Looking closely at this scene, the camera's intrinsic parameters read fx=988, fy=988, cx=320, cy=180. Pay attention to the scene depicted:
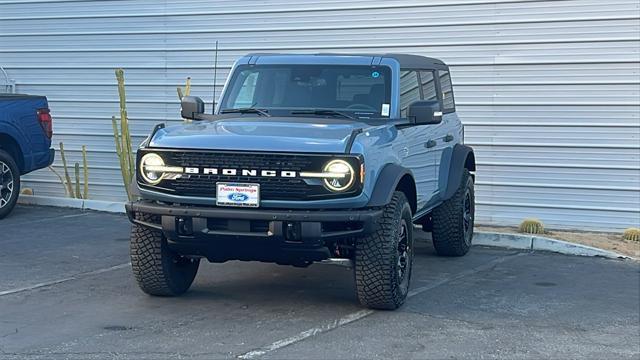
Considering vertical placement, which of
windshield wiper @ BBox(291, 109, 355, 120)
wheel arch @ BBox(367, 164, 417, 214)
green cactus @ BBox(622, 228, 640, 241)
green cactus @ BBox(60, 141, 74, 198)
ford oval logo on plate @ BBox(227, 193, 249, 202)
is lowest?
green cactus @ BBox(60, 141, 74, 198)

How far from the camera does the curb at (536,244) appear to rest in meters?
10.1

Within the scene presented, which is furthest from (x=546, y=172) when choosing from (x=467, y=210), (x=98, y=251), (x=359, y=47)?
(x=98, y=251)

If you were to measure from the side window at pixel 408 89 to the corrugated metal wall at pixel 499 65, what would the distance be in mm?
3032

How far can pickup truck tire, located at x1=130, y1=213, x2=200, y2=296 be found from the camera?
7.35 metres

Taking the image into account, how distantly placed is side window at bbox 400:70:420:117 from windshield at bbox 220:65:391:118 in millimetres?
187

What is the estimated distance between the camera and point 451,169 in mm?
9555

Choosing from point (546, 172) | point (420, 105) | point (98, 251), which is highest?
point (420, 105)

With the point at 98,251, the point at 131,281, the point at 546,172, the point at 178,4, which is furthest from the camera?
the point at 178,4

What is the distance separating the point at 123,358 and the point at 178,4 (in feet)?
27.8

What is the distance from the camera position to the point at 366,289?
7082 mm

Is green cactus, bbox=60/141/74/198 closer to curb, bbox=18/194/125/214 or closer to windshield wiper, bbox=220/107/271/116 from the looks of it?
curb, bbox=18/194/125/214

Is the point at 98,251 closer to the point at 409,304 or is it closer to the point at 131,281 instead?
the point at 131,281

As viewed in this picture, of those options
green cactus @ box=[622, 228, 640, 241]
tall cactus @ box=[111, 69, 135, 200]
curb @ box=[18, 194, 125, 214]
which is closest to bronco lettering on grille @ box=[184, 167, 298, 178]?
green cactus @ box=[622, 228, 640, 241]

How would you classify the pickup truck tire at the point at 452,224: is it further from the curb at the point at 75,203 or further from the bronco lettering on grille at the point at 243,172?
the curb at the point at 75,203
